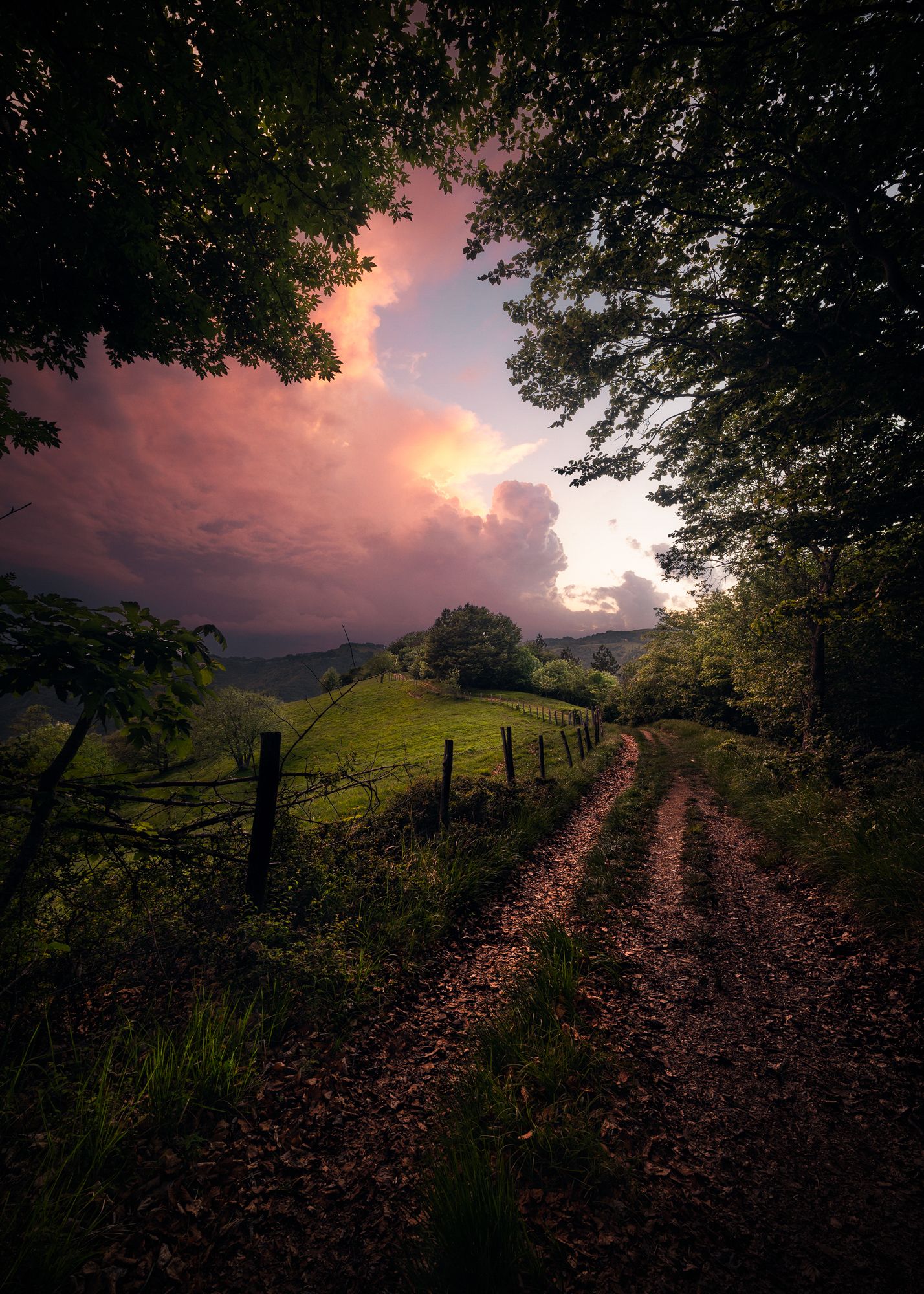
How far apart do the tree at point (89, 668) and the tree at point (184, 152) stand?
4.29m

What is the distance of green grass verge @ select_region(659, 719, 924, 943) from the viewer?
5.32 meters

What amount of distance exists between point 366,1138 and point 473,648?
56056mm

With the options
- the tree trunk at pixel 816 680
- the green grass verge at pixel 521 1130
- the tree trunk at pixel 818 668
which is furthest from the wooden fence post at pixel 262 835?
the tree trunk at pixel 816 680

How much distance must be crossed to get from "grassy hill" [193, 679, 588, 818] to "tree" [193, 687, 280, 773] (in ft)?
4.88

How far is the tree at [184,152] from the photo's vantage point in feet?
13.6

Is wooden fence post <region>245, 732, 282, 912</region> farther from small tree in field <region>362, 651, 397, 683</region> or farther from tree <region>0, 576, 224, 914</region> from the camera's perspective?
small tree in field <region>362, 651, 397, 683</region>

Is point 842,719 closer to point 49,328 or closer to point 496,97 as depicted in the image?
point 496,97

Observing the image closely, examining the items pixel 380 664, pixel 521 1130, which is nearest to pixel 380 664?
pixel 380 664

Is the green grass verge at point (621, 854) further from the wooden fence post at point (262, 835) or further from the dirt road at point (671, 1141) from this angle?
the wooden fence post at point (262, 835)

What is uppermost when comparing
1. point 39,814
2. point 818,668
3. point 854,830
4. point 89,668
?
point 89,668

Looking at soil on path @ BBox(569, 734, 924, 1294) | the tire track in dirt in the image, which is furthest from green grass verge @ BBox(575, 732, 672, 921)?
the tire track in dirt

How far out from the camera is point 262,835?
4902 mm

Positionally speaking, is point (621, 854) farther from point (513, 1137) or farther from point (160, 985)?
point (160, 985)

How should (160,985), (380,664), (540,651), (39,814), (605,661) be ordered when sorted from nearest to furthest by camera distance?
(39,814), (160,985), (380,664), (540,651), (605,661)
